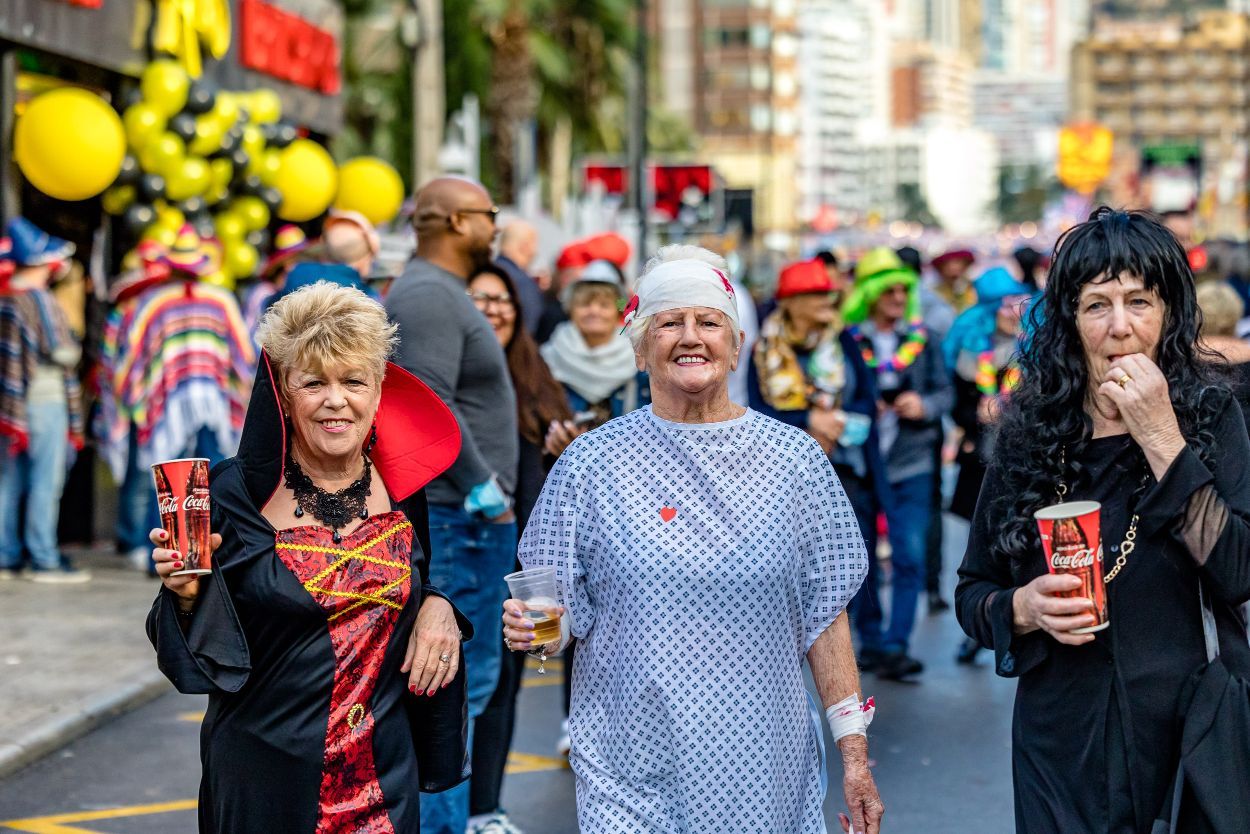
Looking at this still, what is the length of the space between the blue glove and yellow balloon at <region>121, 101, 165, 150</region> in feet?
22.7

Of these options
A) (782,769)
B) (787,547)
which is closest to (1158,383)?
(787,547)

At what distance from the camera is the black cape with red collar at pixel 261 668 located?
11.7 feet

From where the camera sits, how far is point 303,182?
13938 mm

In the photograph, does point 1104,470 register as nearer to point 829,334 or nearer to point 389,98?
point 829,334

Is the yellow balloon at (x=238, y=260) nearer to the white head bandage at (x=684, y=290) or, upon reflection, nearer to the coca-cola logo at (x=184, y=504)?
the white head bandage at (x=684, y=290)

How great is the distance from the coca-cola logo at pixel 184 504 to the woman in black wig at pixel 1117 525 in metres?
1.52

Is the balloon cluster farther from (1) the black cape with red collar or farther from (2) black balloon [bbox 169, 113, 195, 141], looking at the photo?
A: (1) the black cape with red collar

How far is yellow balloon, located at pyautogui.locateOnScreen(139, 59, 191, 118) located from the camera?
1196 cm

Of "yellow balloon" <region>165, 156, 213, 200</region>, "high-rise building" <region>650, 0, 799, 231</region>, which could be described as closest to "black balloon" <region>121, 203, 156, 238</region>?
"yellow balloon" <region>165, 156, 213, 200</region>

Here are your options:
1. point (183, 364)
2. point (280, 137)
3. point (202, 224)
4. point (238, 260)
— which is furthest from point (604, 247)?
point (280, 137)

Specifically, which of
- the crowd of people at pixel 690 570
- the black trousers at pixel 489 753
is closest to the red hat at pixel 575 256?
the black trousers at pixel 489 753

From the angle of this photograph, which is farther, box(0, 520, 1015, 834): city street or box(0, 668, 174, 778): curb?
box(0, 668, 174, 778): curb

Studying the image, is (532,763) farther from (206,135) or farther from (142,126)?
(206,135)

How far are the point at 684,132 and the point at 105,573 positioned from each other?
67865 mm
